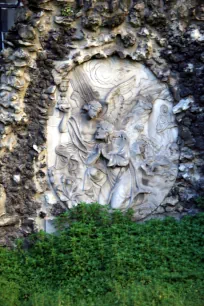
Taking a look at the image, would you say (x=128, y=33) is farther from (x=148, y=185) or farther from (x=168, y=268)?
(x=168, y=268)

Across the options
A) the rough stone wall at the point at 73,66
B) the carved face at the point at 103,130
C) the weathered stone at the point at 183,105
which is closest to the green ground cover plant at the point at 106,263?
the rough stone wall at the point at 73,66

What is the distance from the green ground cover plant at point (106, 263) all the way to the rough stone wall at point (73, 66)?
0.44m

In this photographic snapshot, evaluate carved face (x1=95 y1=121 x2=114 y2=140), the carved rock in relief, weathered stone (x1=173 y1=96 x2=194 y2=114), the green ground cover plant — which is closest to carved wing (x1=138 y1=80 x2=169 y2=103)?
the carved rock in relief

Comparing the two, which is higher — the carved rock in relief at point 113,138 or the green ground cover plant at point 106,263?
the carved rock in relief at point 113,138

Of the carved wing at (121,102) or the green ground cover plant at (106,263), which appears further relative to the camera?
the carved wing at (121,102)

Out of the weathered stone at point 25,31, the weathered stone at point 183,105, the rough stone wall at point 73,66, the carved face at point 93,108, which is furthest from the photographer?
the weathered stone at point 183,105

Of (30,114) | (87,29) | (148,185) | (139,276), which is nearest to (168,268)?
(139,276)

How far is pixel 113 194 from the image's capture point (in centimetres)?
967

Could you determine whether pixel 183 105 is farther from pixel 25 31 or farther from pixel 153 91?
pixel 25 31

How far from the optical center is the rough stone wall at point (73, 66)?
9320 mm

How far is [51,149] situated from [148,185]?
1382 millimetres

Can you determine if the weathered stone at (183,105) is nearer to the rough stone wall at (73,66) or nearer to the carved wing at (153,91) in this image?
the rough stone wall at (73,66)

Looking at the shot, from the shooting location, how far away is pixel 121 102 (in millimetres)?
9711

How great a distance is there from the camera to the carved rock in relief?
9570 millimetres
